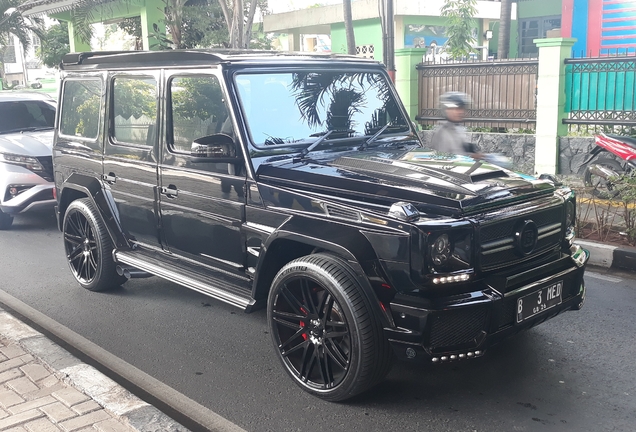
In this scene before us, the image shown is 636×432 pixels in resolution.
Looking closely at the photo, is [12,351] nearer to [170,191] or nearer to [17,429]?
[17,429]

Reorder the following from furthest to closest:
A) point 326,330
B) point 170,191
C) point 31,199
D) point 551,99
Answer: point 551,99 < point 31,199 < point 170,191 < point 326,330

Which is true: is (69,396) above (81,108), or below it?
below

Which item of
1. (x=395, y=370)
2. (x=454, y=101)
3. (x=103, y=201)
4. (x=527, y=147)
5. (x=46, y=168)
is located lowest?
(x=395, y=370)

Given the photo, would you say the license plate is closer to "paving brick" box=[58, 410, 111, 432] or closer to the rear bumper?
"paving brick" box=[58, 410, 111, 432]

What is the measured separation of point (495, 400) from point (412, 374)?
0.58m

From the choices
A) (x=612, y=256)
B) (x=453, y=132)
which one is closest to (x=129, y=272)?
(x=453, y=132)

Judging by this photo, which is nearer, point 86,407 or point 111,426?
point 111,426

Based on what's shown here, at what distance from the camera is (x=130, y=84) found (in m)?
5.57

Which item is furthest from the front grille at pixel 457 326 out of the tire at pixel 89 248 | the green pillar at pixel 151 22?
the green pillar at pixel 151 22

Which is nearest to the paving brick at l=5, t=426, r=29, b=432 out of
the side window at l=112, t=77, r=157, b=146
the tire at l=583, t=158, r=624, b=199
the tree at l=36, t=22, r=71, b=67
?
the side window at l=112, t=77, r=157, b=146

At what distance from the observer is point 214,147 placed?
4.43 meters

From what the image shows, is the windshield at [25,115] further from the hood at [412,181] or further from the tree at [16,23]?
the tree at [16,23]

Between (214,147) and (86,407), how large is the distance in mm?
1695

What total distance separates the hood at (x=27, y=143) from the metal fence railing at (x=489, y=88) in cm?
755
